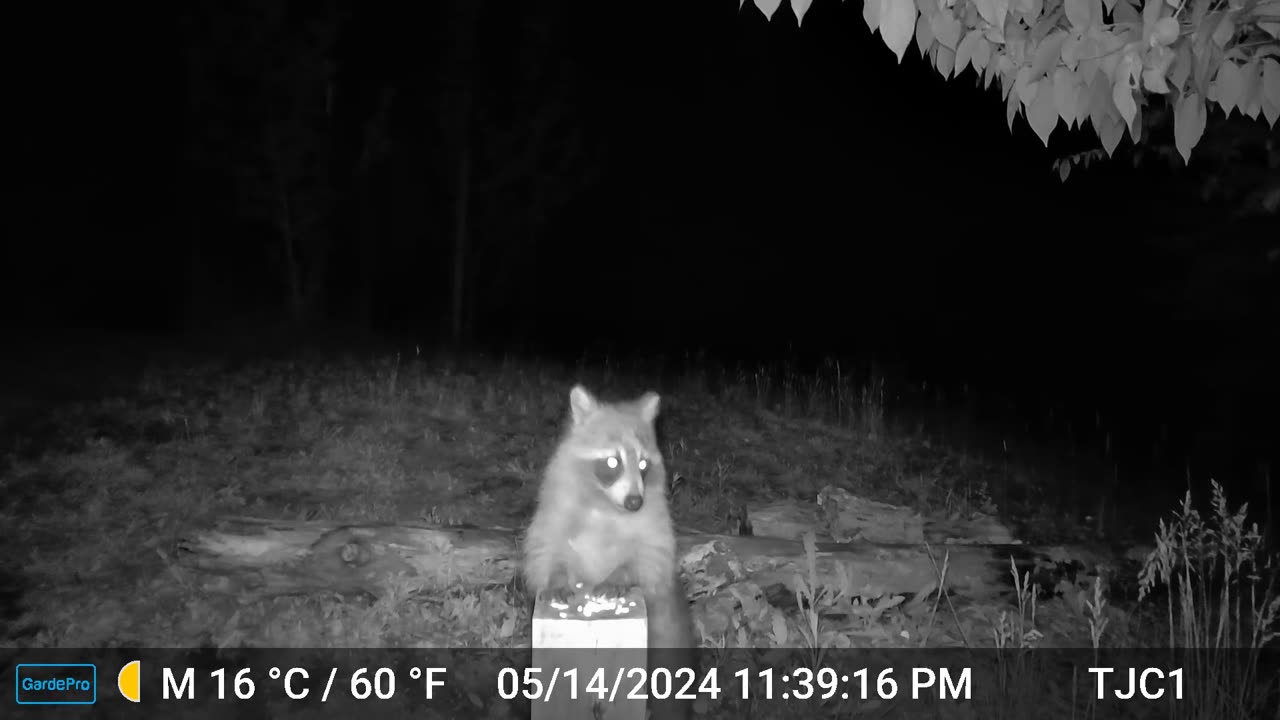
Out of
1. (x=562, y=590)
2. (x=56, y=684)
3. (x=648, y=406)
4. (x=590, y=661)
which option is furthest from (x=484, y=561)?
(x=56, y=684)

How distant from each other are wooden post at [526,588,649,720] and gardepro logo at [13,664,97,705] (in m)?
2.87

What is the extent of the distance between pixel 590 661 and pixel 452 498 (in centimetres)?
403

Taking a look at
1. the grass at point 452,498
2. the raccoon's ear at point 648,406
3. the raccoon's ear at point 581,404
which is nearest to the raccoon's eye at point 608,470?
the raccoon's ear at point 581,404

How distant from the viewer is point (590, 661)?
3434mm

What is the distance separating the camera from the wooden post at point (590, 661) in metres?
3.42

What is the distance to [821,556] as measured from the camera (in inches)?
218

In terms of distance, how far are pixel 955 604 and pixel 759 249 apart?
29.1 m

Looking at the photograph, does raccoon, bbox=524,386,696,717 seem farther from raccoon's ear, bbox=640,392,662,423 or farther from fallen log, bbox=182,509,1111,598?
fallen log, bbox=182,509,1111,598

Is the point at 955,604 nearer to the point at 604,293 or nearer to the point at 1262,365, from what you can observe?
the point at 1262,365

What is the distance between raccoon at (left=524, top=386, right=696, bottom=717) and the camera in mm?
4344

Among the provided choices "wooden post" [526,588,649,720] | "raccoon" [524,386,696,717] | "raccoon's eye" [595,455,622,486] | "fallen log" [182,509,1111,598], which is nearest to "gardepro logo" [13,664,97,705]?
"fallen log" [182,509,1111,598]

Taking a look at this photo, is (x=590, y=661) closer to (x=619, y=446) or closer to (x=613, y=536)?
(x=613, y=536)

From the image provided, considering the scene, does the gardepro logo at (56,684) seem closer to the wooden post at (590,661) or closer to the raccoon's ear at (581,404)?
the wooden post at (590,661)

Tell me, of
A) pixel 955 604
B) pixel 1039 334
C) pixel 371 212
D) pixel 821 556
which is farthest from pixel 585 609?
pixel 371 212
